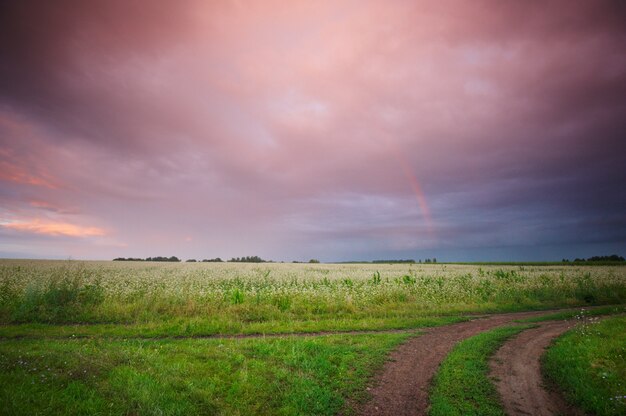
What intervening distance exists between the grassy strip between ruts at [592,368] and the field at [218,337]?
17.2ft

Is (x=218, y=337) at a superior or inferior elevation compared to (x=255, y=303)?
inferior

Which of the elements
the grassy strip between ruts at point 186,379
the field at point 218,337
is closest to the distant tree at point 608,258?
the field at point 218,337

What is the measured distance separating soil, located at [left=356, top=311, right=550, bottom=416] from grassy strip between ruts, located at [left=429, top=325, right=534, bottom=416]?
289mm

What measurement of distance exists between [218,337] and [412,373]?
8.50 metres

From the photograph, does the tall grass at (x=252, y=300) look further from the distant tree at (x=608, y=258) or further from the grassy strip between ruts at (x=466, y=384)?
the distant tree at (x=608, y=258)

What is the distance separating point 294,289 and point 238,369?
13.0 metres

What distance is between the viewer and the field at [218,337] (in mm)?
7324

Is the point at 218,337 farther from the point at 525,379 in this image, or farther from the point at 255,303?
the point at 525,379

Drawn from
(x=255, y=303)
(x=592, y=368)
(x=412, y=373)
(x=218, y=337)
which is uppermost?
(x=255, y=303)

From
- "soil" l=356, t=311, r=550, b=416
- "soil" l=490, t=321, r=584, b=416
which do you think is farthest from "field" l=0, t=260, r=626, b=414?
"soil" l=490, t=321, r=584, b=416

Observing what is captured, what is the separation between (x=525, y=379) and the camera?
9148mm

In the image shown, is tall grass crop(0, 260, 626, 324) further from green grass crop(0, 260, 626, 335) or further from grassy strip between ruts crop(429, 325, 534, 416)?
grassy strip between ruts crop(429, 325, 534, 416)

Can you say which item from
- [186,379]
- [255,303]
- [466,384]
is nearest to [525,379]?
[466,384]

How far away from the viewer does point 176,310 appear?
1728 cm
